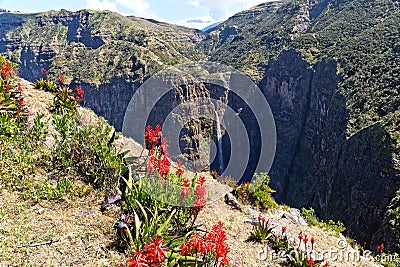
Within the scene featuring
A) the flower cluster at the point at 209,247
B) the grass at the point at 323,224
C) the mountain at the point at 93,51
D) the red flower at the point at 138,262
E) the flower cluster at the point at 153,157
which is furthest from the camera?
the mountain at the point at 93,51

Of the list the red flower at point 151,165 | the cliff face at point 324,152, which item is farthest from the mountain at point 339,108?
the red flower at point 151,165

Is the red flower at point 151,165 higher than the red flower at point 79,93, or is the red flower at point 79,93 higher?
the red flower at point 79,93

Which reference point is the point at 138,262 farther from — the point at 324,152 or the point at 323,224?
the point at 324,152

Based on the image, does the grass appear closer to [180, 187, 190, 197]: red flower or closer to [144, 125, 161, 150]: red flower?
[180, 187, 190, 197]: red flower

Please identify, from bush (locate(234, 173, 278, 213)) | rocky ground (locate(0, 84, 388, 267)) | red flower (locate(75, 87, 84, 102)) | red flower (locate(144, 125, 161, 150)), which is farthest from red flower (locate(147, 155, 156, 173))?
red flower (locate(75, 87, 84, 102))

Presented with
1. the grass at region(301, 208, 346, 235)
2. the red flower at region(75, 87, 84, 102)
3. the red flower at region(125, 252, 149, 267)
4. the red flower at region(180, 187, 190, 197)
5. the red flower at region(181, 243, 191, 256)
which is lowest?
the grass at region(301, 208, 346, 235)

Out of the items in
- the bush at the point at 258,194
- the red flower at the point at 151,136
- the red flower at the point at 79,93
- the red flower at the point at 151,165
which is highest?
the red flower at the point at 79,93

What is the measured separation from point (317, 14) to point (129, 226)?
83366 mm

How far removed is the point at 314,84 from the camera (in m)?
48.6

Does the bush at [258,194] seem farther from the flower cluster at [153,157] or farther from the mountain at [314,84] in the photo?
the mountain at [314,84]

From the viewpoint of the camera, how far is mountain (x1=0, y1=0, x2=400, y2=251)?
Result: 84.4ft

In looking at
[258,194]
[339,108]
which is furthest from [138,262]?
[339,108]

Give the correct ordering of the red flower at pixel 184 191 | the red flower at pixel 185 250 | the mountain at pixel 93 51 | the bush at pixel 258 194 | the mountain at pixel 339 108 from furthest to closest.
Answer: the mountain at pixel 93 51
the mountain at pixel 339 108
the bush at pixel 258 194
the red flower at pixel 184 191
the red flower at pixel 185 250

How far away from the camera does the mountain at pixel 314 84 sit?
25719mm
